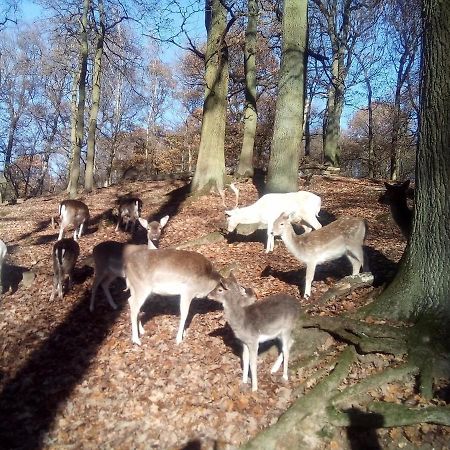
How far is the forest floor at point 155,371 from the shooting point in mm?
5477

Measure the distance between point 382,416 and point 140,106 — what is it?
43.8 meters

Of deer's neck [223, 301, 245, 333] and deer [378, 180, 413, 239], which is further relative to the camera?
deer [378, 180, 413, 239]

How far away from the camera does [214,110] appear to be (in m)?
15.9

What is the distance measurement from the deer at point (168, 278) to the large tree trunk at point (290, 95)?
5212 mm

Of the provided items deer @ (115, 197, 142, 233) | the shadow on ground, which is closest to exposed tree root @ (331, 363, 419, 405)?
the shadow on ground

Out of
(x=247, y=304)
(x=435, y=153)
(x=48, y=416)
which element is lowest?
(x=48, y=416)

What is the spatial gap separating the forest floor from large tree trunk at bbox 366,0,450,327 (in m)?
1.01

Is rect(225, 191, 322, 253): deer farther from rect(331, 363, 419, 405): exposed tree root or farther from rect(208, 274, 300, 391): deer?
rect(331, 363, 419, 405): exposed tree root

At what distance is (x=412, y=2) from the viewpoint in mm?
21938

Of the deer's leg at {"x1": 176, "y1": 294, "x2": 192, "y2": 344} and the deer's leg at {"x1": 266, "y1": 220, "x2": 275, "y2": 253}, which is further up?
the deer's leg at {"x1": 266, "y1": 220, "x2": 275, "y2": 253}

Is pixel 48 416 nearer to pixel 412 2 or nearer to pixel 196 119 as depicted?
pixel 412 2

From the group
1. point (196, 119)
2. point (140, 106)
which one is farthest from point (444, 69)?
point (140, 106)

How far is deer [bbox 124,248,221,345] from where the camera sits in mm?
7461

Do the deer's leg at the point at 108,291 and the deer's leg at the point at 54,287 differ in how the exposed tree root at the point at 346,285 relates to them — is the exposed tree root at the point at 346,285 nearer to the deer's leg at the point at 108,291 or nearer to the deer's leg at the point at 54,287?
the deer's leg at the point at 108,291
